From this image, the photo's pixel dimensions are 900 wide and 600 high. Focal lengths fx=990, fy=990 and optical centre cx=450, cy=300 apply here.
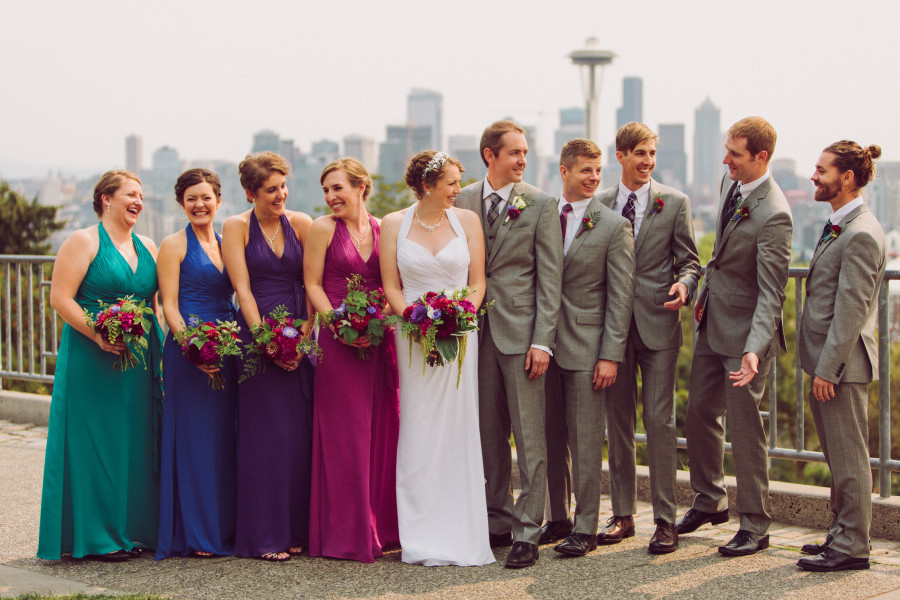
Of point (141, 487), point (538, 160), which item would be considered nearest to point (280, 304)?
point (141, 487)

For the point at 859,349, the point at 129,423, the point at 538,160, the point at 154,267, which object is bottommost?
the point at 129,423

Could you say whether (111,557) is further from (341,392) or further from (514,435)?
(514,435)

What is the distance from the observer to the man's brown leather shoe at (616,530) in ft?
19.5

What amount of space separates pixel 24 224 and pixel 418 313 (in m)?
24.1

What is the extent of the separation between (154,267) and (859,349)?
4099 millimetres

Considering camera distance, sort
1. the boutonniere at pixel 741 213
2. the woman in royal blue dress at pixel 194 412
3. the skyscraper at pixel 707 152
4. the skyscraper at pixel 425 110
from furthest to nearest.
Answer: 1. the skyscraper at pixel 707 152
2. the skyscraper at pixel 425 110
3. the woman in royal blue dress at pixel 194 412
4. the boutonniere at pixel 741 213

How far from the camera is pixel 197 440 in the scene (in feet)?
19.3

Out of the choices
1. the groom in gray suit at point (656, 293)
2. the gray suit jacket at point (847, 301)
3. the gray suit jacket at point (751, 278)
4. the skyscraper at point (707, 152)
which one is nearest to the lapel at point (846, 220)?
the gray suit jacket at point (847, 301)

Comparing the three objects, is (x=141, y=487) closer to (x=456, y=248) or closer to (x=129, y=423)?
(x=129, y=423)

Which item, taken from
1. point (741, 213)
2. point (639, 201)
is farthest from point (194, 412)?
point (741, 213)

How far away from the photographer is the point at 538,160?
128 metres

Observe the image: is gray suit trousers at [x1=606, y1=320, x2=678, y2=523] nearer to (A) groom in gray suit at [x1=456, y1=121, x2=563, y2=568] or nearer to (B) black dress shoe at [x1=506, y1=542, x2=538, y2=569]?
(A) groom in gray suit at [x1=456, y1=121, x2=563, y2=568]

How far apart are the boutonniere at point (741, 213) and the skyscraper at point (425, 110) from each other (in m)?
113

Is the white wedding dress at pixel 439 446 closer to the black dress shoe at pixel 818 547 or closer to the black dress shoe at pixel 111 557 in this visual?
the black dress shoe at pixel 111 557
